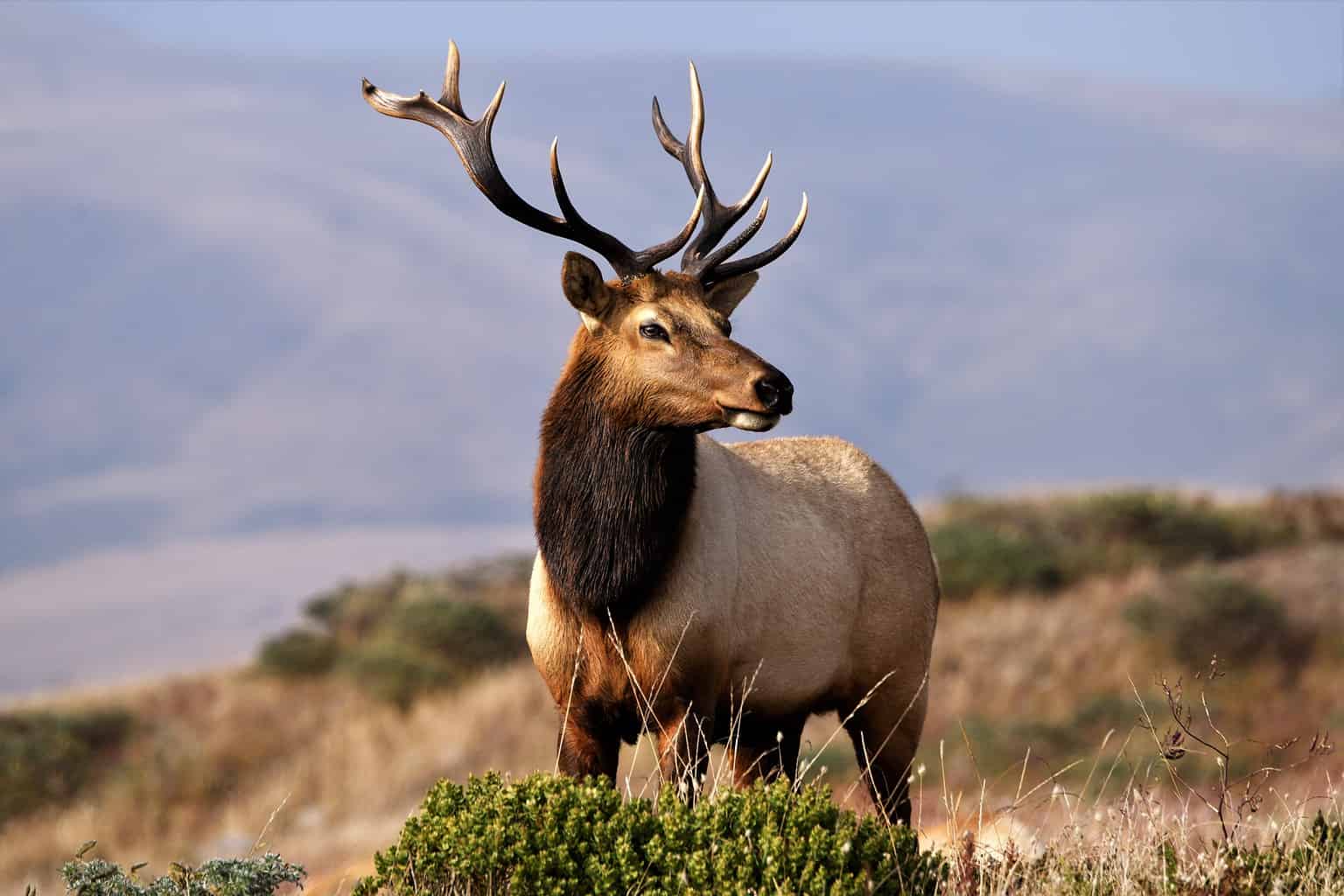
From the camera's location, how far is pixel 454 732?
22.8m

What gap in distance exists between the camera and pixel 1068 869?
19.0ft

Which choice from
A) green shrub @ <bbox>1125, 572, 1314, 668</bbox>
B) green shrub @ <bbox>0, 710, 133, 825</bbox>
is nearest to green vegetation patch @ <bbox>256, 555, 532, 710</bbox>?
green shrub @ <bbox>0, 710, 133, 825</bbox>

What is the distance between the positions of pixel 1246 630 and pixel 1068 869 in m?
20.7

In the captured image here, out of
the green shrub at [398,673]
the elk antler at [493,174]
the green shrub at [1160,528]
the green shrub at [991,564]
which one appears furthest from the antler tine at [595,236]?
the green shrub at [1160,528]

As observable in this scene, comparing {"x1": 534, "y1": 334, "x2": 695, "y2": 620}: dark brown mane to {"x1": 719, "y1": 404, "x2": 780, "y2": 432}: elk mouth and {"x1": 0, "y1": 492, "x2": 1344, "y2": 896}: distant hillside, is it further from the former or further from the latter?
{"x1": 0, "y1": 492, "x2": 1344, "y2": 896}: distant hillside

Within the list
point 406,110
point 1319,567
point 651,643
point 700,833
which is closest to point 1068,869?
point 700,833

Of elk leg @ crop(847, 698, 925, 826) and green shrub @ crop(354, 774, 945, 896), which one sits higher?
green shrub @ crop(354, 774, 945, 896)

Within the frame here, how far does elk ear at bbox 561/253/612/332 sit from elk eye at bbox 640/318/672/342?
21cm

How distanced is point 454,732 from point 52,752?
6346mm

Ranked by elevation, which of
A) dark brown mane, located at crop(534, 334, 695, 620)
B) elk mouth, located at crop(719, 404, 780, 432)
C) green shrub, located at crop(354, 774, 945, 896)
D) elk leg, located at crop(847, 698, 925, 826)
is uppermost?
elk mouth, located at crop(719, 404, 780, 432)

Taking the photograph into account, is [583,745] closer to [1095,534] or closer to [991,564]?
[991,564]

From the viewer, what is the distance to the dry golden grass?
Result: 2123 cm

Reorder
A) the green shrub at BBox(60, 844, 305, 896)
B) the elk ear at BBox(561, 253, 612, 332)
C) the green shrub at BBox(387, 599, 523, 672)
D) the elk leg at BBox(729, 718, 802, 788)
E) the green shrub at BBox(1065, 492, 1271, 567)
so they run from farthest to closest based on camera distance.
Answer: the green shrub at BBox(1065, 492, 1271, 567) → the green shrub at BBox(387, 599, 523, 672) → the elk leg at BBox(729, 718, 802, 788) → the elk ear at BBox(561, 253, 612, 332) → the green shrub at BBox(60, 844, 305, 896)

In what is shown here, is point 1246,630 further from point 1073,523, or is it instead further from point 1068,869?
point 1068,869
